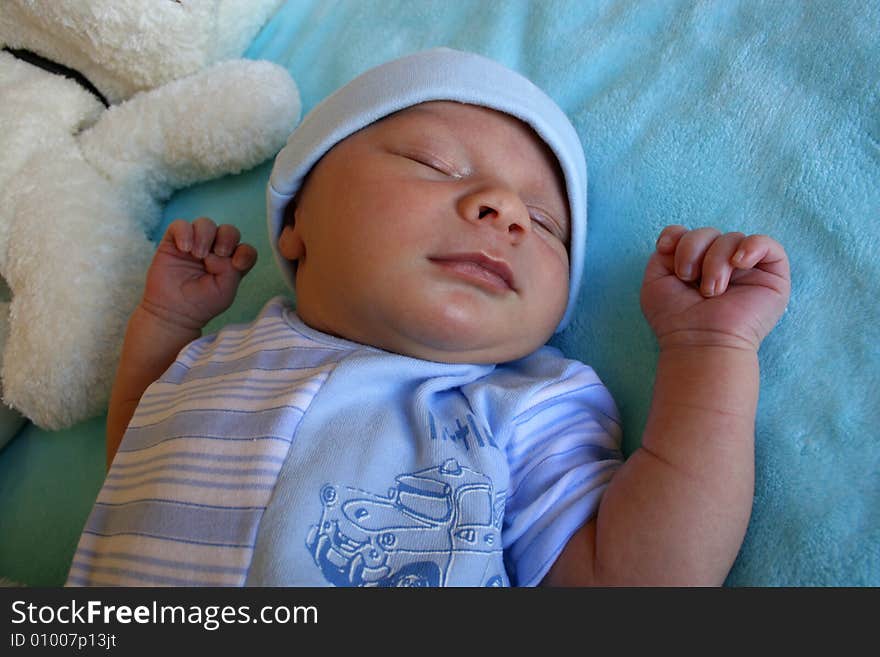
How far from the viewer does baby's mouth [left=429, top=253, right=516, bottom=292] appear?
892 mm

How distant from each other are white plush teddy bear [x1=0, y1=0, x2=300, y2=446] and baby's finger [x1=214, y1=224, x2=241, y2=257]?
0.17m

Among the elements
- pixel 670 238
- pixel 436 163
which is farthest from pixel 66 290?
pixel 670 238

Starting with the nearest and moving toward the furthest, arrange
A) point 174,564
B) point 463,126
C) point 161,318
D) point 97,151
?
point 174,564
point 463,126
point 161,318
point 97,151

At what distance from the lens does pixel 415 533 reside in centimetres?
78

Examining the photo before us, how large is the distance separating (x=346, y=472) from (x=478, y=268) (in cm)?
30

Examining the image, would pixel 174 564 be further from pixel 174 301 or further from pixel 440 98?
pixel 440 98

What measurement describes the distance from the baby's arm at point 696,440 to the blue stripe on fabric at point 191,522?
36 cm

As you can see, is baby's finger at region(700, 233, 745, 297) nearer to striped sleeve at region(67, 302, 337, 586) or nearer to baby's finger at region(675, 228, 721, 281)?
baby's finger at region(675, 228, 721, 281)

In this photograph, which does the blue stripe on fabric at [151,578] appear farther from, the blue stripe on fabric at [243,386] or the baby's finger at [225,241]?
the baby's finger at [225,241]

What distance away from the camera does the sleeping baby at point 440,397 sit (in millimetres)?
782

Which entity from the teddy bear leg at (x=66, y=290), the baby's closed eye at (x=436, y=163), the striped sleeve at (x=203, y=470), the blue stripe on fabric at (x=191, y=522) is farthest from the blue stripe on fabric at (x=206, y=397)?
the baby's closed eye at (x=436, y=163)

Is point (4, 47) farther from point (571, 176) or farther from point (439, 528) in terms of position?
point (439, 528)

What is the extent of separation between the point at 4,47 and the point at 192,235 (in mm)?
715
